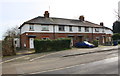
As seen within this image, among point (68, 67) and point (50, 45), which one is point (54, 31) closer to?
point (50, 45)

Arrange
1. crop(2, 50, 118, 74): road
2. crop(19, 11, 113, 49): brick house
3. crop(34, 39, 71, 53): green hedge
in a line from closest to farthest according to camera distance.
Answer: crop(2, 50, 118, 74): road → crop(34, 39, 71, 53): green hedge → crop(19, 11, 113, 49): brick house

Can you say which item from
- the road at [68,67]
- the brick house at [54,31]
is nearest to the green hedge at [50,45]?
the brick house at [54,31]

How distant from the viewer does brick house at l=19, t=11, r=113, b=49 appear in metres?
28.0

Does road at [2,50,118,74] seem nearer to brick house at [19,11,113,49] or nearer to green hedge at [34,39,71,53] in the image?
green hedge at [34,39,71,53]

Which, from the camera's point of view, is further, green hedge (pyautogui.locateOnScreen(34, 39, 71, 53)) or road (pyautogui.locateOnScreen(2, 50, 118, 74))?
green hedge (pyautogui.locateOnScreen(34, 39, 71, 53))

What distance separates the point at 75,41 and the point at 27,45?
1230cm

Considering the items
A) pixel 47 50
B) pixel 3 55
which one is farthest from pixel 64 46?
pixel 3 55

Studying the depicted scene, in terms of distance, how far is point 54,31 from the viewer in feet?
100

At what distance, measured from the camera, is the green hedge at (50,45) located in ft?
72.2

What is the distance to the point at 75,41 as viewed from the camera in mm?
33188

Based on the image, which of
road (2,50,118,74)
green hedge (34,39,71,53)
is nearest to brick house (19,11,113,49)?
green hedge (34,39,71,53)

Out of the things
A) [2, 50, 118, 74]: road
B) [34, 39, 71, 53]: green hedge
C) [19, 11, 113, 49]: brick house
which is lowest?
[2, 50, 118, 74]: road

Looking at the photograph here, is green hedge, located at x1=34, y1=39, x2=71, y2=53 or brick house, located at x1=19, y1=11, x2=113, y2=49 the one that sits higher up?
brick house, located at x1=19, y1=11, x2=113, y2=49

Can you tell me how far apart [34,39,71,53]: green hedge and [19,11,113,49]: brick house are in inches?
243
